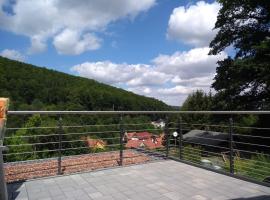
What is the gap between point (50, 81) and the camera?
31359 millimetres

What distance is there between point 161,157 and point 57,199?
→ 9.19 ft

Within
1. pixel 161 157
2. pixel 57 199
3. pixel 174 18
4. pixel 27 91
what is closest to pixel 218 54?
pixel 174 18

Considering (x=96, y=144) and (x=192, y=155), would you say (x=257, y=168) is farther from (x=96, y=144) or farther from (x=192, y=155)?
(x=96, y=144)

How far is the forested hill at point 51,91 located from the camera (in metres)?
26.1

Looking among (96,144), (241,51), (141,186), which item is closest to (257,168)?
(141,186)

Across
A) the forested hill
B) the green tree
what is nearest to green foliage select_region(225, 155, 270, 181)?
the green tree

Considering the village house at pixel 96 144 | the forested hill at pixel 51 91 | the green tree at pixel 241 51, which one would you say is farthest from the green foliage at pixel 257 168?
the forested hill at pixel 51 91

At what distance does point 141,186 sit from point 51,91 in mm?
25553

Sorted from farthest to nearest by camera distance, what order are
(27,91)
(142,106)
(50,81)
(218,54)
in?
(142,106) → (50,81) → (27,91) → (218,54)

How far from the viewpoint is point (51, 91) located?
28.3 meters

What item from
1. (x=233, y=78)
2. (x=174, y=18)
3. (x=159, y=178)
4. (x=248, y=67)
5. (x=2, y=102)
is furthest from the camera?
(x=233, y=78)

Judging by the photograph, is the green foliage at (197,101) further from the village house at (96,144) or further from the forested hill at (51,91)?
the village house at (96,144)

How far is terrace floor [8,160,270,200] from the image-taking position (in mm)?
3627

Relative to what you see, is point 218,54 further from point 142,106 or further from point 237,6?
point 142,106
